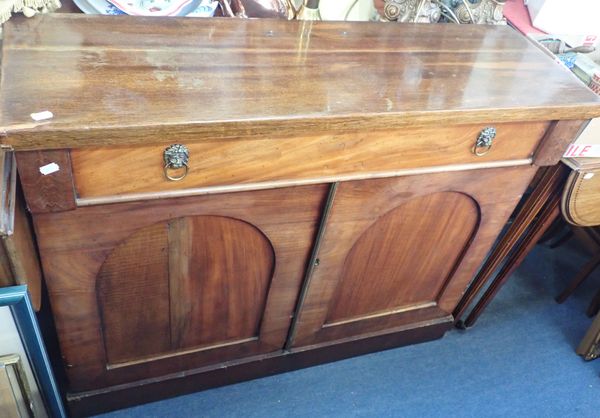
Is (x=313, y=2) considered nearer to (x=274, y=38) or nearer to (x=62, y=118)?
(x=274, y=38)

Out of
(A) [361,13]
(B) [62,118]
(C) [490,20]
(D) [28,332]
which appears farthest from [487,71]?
(D) [28,332]

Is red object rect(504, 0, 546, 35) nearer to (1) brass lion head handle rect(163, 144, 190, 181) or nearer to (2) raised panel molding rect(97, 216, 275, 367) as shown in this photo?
(2) raised panel molding rect(97, 216, 275, 367)

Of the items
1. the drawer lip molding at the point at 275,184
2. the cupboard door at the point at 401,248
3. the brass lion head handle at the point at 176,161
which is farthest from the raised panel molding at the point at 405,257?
the brass lion head handle at the point at 176,161

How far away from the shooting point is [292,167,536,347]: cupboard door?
113 cm

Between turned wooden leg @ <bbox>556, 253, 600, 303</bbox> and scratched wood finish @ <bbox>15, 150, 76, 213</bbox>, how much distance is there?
1.61 m

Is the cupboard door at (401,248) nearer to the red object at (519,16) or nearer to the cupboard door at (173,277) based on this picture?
the cupboard door at (173,277)

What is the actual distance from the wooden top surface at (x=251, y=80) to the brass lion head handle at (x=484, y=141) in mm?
49

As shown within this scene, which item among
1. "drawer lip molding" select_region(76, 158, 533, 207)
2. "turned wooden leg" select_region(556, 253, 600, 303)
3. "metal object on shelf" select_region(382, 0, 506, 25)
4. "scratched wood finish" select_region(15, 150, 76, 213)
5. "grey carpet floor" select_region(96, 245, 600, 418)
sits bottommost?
"grey carpet floor" select_region(96, 245, 600, 418)

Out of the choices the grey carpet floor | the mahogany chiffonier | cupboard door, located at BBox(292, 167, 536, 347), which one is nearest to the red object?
the mahogany chiffonier

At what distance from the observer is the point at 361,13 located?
1467mm

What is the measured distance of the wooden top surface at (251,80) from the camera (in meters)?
0.79

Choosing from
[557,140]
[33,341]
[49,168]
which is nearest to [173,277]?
[33,341]

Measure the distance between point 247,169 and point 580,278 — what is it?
1.38 metres

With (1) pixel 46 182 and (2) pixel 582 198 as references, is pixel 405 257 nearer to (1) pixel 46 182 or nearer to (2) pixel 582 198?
(2) pixel 582 198
